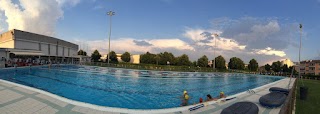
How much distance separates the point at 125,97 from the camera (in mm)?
11156

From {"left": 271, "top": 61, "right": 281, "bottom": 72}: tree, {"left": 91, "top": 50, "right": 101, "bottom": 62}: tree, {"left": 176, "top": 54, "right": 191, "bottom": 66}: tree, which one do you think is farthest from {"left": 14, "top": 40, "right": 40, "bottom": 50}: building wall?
{"left": 271, "top": 61, "right": 281, "bottom": 72}: tree

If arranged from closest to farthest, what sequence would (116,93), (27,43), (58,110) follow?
(58,110) < (116,93) < (27,43)

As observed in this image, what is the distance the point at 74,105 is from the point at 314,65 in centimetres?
8959

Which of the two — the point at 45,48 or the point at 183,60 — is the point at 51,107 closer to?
the point at 45,48

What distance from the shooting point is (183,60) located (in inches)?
2217

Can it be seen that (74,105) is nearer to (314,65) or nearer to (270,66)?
(270,66)

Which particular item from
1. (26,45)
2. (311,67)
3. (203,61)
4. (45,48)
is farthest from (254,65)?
(26,45)

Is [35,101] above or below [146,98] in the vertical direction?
above

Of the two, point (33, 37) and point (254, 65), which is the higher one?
point (33, 37)

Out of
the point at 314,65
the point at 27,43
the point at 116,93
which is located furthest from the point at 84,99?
the point at 314,65

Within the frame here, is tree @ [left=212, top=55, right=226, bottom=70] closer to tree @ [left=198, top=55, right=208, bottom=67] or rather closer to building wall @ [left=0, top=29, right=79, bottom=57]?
tree @ [left=198, top=55, right=208, bottom=67]

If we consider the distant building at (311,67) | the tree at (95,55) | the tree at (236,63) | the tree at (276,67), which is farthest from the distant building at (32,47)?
the distant building at (311,67)

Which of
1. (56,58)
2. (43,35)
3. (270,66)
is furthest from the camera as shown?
(270,66)

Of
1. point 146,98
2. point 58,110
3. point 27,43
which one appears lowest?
point 146,98
